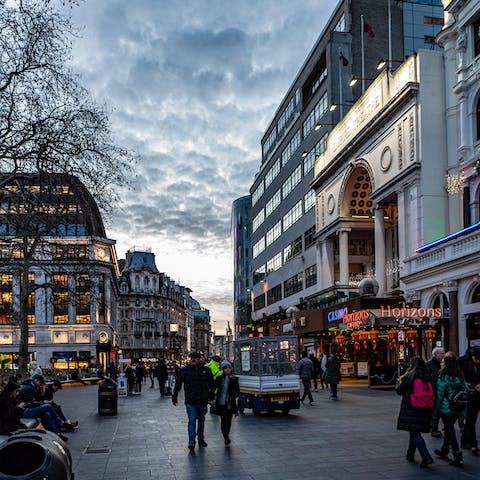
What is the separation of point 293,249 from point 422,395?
55121 mm

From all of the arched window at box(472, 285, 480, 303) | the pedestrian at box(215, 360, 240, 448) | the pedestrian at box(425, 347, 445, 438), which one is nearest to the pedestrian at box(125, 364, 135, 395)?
the arched window at box(472, 285, 480, 303)

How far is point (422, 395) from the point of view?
35.9 feet

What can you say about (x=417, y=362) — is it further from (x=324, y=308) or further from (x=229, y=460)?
(x=324, y=308)

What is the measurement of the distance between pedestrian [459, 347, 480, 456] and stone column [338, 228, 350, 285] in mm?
36166

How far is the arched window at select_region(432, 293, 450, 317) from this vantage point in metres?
32.3

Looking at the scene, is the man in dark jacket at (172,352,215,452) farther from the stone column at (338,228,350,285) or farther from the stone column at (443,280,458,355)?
the stone column at (338,228,350,285)

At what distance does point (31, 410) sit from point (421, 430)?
835 centimetres

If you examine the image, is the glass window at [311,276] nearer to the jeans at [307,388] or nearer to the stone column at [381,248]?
the stone column at [381,248]

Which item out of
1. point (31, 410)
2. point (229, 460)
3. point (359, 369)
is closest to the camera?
point (229, 460)

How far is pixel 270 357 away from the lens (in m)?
21.5

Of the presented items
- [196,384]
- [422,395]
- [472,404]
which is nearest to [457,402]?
[422,395]

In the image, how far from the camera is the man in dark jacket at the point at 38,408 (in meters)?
14.9

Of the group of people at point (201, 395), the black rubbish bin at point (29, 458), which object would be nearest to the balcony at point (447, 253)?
the group of people at point (201, 395)

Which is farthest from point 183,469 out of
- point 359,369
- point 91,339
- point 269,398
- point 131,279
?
point 131,279
